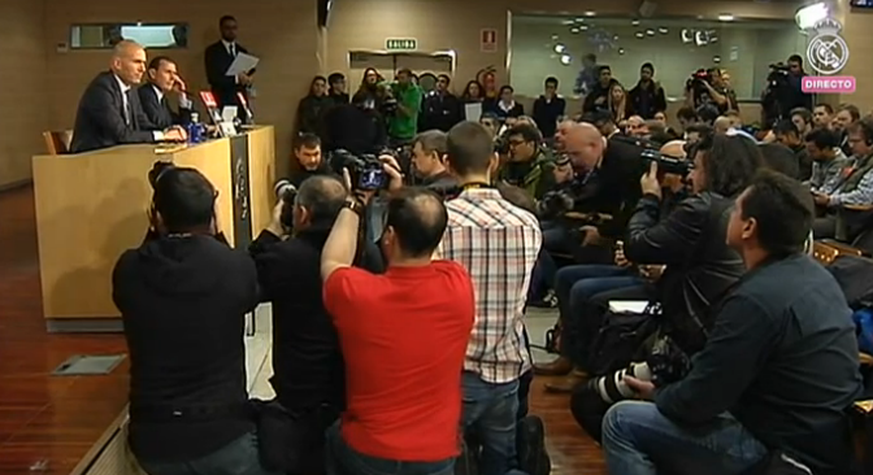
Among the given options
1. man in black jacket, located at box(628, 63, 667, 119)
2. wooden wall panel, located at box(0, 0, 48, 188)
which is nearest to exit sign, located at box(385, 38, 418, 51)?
man in black jacket, located at box(628, 63, 667, 119)

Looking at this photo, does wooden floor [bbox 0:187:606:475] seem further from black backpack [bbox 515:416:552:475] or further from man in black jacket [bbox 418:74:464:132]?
man in black jacket [bbox 418:74:464:132]

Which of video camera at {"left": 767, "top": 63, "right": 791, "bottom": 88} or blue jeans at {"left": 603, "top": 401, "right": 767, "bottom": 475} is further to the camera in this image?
video camera at {"left": 767, "top": 63, "right": 791, "bottom": 88}

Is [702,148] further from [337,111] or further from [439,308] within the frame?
[337,111]

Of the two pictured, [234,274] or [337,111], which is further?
[337,111]

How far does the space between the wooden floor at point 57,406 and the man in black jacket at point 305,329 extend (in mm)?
796

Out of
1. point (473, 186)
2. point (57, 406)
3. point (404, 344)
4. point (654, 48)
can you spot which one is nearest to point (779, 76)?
point (654, 48)

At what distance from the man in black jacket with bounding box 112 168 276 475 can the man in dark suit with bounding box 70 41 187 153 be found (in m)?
2.63

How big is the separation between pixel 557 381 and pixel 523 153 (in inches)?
63.1

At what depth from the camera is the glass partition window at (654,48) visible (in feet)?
41.0

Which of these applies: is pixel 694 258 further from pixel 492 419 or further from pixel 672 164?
pixel 492 419

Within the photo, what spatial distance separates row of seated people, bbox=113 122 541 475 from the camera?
208cm

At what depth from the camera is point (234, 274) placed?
7.64 feet

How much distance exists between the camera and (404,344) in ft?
6.77

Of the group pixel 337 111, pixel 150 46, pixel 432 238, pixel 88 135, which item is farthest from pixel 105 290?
pixel 150 46
